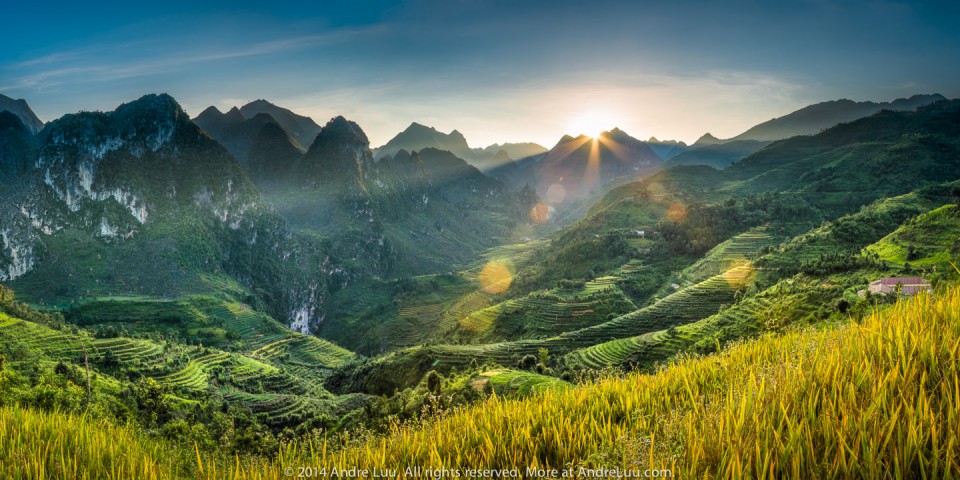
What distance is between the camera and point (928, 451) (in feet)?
6.20

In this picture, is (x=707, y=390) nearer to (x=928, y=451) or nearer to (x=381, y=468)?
(x=928, y=451)

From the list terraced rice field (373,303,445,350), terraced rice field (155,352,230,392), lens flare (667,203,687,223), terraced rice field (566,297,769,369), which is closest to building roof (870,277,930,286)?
terraced rice field (566,297,769,369)

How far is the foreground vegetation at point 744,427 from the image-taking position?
199cm

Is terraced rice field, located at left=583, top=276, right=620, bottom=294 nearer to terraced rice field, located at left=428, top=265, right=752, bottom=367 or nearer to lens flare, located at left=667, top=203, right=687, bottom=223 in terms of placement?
terraced rice field, located at left=428, top=265, right=752, bottom=367

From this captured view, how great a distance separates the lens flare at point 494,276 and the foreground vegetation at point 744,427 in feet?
394

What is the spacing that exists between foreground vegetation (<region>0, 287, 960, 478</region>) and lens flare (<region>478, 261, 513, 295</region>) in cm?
12024

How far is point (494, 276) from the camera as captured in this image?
6176 inches

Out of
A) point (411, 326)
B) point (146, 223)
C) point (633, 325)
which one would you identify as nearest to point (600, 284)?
point (633, 325)

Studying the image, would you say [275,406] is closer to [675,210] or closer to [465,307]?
[465,307]

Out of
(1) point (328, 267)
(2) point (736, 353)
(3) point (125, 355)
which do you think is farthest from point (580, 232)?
(2) point (736, 353)

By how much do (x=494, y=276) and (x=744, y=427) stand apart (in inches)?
6099

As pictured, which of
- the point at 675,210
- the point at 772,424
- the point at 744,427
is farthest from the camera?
the point at 675,210

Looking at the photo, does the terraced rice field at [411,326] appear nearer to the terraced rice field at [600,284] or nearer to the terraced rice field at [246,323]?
the terraced rice field at [246,323]

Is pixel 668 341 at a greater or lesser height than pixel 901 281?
lesser
